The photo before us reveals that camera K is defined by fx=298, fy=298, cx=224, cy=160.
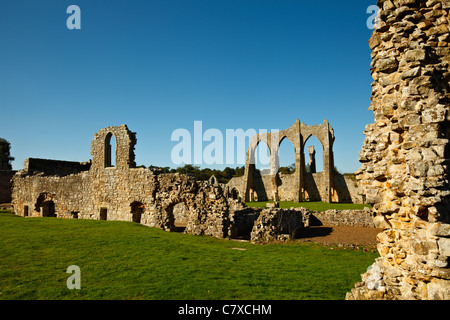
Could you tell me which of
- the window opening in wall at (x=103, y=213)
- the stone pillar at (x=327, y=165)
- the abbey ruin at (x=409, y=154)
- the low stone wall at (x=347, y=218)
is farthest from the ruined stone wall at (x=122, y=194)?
the stone pillar at (x=327, y=165)

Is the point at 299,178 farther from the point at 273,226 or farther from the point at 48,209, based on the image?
the point at 48,209

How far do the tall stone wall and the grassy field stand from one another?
6.86ft

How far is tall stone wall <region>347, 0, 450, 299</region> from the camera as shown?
3.30 meters

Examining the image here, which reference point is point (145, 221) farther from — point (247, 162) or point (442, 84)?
point (247, 162)

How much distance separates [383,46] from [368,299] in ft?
11.1

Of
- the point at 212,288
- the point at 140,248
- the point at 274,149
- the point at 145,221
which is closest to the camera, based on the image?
the point at 212,288

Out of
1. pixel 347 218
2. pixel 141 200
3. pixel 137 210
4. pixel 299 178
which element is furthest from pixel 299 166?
pixel 141 200

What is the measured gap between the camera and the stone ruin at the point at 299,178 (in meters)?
33.0

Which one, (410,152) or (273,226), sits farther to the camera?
(273,226)

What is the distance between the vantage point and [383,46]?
4.17 meters

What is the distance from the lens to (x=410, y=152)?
3564 millimetres

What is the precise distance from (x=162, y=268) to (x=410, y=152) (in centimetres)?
555
